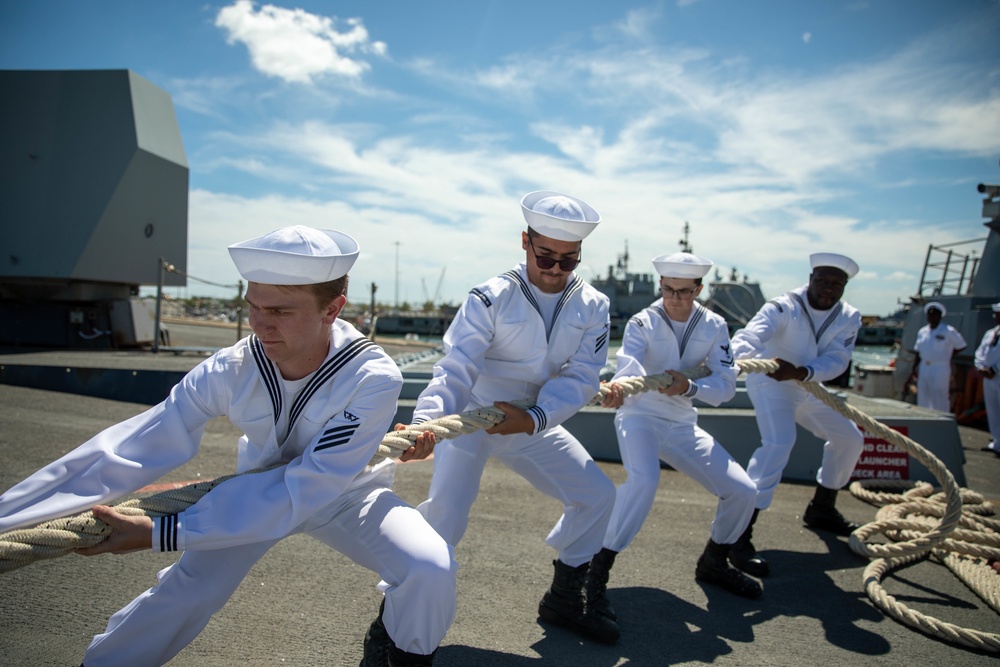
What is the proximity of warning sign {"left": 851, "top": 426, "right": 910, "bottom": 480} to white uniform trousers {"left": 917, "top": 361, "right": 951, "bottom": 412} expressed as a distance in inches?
243

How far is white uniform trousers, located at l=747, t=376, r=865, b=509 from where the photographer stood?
4.83 meters

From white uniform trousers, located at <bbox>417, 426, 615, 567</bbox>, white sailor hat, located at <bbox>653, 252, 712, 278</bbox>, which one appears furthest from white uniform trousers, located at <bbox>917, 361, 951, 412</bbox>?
white uniform trousers, located at <bbox>417, 426, 615, 567</bbox>

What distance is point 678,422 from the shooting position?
4.08 m

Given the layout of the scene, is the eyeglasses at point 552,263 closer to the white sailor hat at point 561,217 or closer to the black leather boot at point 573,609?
the white sailor hat at point 561,217

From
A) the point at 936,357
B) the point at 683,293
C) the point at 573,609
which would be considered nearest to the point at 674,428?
the point at 683,293

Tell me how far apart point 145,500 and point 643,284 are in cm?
6046

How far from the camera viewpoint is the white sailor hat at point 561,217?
10.7ft

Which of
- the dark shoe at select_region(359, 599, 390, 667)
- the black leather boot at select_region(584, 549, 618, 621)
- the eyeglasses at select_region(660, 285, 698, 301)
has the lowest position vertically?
the black leather boot at select_region(584, 549, 618, 621)

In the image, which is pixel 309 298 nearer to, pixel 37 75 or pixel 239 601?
pixel 239 601

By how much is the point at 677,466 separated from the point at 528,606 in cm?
132

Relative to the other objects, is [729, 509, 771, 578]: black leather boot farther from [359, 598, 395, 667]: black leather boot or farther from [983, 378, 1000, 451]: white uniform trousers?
[983, 378, 1000, 451]: white uniform trousers

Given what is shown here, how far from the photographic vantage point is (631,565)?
419cm

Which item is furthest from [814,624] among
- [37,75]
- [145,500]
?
[37,75]

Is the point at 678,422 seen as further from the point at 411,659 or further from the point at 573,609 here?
the point at 411,659
